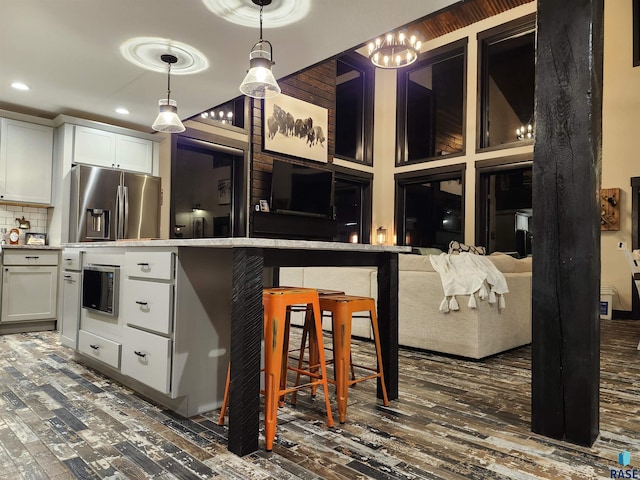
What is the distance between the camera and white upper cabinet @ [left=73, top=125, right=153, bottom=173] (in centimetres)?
520

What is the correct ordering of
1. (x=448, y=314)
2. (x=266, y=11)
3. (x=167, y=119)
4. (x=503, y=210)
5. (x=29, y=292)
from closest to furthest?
(x=266, y=11)
(x=448, y=314)
(x=167, y=119)
(x=29, y=292)
(x=503, y=210)

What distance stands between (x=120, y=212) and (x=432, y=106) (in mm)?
5928

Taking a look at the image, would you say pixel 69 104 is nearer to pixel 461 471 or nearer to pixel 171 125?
pixel 171 125

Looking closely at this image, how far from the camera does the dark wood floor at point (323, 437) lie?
167 cm

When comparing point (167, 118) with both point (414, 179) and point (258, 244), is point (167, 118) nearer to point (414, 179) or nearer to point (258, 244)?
point (258, 244)

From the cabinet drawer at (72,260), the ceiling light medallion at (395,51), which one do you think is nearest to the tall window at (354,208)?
the ceiling light medallion at (395,51)

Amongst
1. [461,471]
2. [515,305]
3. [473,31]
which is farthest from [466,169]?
[461,471]

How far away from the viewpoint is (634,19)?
638 centimetres

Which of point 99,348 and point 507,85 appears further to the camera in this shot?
point 507,85

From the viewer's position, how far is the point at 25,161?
16.4ft

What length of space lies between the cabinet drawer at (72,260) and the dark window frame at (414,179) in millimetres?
6051

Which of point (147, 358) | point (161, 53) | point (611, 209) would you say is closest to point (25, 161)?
point (161, 53)

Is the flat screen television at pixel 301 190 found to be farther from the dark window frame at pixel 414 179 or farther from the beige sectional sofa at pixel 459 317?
the beige sectional sofa at pixel 459 317

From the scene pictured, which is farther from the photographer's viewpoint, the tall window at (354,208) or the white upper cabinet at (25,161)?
the tall window at (354,208)
